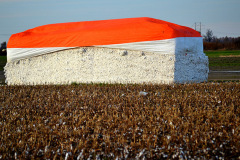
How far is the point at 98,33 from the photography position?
9.79 metres

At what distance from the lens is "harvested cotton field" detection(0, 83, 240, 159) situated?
358cm

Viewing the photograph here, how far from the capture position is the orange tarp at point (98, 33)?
9.25 m

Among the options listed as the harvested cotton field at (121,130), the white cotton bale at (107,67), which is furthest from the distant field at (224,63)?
the harvested cotton field at (121,130)

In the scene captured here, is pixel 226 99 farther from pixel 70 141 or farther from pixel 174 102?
pixel 70 141

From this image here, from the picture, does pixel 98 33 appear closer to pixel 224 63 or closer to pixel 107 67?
pixel 107 67

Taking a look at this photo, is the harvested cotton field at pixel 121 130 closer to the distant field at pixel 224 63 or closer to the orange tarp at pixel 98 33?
the orange tarp at pixel 98 33

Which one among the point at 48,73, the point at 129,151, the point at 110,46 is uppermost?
the point at 110,46

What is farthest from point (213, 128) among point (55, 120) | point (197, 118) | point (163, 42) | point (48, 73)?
point (48, 73)

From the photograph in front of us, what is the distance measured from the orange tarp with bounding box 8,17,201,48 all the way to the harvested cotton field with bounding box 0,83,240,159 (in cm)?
343

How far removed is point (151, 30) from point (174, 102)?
384cm

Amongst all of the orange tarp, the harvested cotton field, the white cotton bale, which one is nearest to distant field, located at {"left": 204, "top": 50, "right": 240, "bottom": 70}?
the orange tarp

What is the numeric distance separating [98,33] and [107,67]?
1.20 m

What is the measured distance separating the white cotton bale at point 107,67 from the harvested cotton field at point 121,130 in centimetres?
291

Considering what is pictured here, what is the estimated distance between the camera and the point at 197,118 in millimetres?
4793
